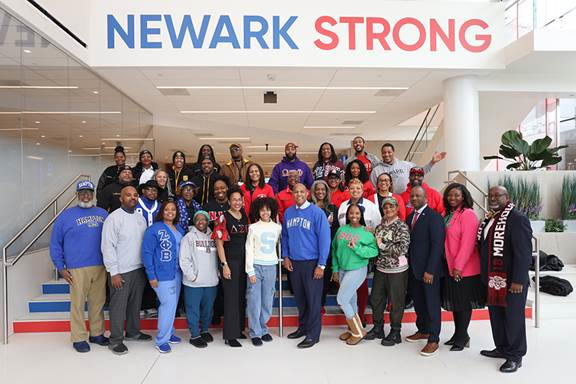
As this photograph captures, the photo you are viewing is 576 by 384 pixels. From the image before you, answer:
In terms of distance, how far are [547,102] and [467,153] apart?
6778mm

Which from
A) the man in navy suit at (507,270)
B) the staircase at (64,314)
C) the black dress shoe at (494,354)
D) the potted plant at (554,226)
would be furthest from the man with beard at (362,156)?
the potted plant at (554,226)

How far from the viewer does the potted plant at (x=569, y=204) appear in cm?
729

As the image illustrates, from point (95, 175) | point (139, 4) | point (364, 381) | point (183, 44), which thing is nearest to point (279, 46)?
point (183, 44)

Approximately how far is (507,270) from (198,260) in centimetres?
266

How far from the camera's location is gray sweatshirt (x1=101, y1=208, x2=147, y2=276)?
12.7 ft

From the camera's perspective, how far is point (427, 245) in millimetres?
3902

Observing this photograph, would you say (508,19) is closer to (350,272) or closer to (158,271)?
(350,272)

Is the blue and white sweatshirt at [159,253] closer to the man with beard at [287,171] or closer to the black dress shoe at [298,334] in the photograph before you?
the black dress shoe at [298,334]

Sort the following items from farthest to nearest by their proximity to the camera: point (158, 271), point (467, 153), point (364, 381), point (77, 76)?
point (467, 153) → point (77, 76) → point (158, 271) → point (364, 381)

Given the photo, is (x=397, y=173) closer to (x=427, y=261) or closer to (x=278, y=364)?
(x=427, y=261)

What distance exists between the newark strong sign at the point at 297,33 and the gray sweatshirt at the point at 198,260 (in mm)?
3544

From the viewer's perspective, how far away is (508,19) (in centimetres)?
705

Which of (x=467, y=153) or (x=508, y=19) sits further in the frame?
(x=467, y=153)

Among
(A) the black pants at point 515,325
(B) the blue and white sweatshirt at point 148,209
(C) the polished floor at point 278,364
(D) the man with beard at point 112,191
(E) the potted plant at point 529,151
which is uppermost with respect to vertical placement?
(E) the potted plant at point 529,151
